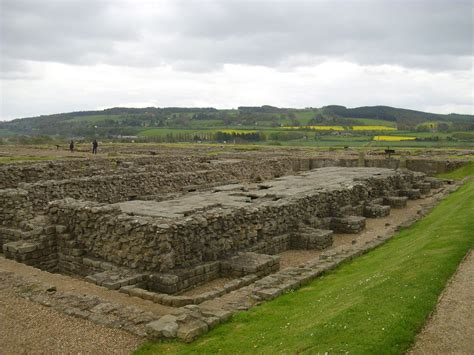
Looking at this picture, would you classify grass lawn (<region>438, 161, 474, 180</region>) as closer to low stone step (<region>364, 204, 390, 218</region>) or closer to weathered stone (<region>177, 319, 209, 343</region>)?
low stone step (<region>364, 204, 390, 218</region>)

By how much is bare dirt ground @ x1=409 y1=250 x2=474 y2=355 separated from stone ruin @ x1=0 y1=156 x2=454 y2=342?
14.2 ft

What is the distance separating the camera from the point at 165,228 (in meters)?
12.7

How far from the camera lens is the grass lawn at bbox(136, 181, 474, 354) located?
23.2 feet

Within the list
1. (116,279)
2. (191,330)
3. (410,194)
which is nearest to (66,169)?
(116,279)

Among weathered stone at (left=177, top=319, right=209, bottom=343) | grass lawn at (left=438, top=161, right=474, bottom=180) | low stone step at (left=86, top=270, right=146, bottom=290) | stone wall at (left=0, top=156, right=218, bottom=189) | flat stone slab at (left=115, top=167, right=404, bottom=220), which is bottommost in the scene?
low stone step at (left=86, top=270, right=146, bottom=290)

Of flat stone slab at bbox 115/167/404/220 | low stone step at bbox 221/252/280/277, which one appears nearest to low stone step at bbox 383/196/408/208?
flat stone slab at bbox 115/167/404/220

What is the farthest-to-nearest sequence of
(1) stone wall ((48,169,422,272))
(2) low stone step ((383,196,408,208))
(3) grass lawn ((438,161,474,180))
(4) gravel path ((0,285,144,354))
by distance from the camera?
(3) grass lawn ((438,161,474,180))
(2) low stone step ((383,196,408,208))
(1) stone wall ((48,169,422,272))
(4) gravel path ((0,285,144,354))

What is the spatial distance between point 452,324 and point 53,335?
771cm

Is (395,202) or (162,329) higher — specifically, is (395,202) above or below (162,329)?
below

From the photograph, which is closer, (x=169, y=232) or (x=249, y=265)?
(x=169, y=232)

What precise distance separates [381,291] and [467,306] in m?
1.68

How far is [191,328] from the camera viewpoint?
8.91m

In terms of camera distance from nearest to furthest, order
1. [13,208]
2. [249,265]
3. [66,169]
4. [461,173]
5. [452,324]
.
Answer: [452,324], [249,265], [13,208], [66,169], [461,173]

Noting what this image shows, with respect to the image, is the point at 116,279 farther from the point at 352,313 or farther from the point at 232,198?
the point at 232,198
